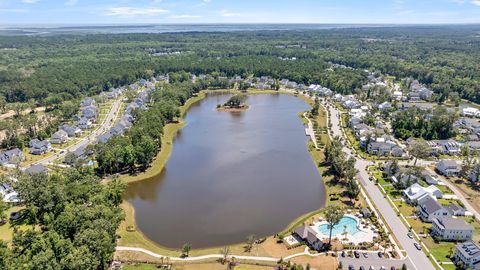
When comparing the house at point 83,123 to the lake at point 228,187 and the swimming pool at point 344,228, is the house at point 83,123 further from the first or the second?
the swimming pool at point 344,228

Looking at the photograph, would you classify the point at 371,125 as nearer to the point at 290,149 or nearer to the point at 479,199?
the point at 290,149

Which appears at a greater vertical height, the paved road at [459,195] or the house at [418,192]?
the house at [418,192]

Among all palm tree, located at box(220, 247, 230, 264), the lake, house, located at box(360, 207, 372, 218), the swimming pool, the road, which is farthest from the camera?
the road

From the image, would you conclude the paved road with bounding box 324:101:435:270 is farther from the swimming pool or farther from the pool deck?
the swimming pool

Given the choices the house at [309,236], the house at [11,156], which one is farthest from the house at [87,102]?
the house at [309,236]

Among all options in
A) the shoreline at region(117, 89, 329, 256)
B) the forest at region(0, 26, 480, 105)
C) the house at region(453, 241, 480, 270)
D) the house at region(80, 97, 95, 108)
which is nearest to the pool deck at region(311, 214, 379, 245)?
the shoreline at region(117, 89, 329, 256)

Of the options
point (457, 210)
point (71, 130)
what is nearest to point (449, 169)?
point (457, 210)
